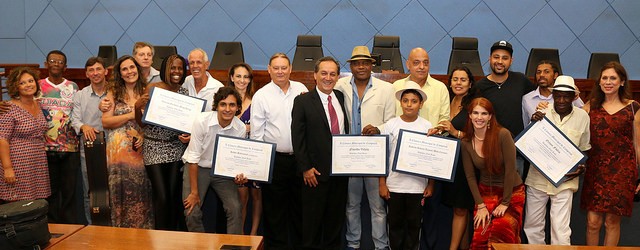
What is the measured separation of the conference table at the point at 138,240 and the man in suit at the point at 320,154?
113cm

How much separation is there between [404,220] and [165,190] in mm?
1702

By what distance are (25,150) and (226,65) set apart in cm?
382

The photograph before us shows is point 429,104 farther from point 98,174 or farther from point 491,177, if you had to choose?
point 98,174

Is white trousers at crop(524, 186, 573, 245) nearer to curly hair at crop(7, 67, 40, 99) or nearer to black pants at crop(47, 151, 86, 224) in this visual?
black pants at crop(47, 151, 86, 224)

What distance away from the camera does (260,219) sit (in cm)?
439

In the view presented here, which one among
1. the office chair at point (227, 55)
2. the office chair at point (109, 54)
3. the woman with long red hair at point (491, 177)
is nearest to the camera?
the woman with long red hair at point (491, 177)

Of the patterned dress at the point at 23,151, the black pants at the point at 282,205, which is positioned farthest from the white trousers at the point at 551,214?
the patterned dress at the point at 23,151

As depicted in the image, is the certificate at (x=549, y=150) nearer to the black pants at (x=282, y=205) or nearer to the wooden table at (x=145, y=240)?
the black pants at (x=282, y=205)

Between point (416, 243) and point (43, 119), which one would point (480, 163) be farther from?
point (43, 119)

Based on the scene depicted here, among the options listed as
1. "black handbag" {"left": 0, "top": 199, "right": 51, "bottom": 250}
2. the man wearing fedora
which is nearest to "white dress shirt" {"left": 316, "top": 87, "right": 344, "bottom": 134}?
the man wearing fedora

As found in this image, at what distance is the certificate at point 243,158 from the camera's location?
3.80m

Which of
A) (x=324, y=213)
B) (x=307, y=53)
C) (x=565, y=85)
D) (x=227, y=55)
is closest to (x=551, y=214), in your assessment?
(x=565, y=85)

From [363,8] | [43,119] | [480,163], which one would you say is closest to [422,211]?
[480,163]

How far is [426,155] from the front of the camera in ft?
12.3
